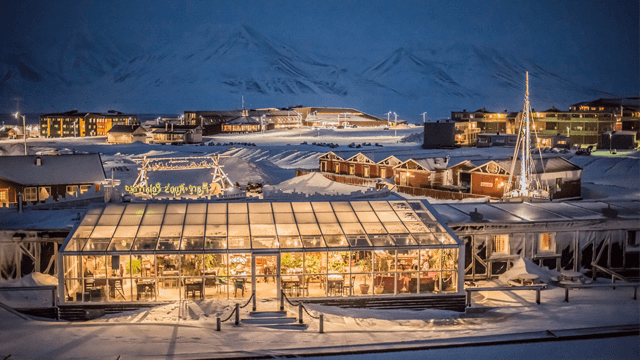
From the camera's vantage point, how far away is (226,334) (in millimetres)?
14133

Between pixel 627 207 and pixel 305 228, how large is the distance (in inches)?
508

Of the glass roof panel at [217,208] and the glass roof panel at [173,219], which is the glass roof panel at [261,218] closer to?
the glass roof panel at [217,208]

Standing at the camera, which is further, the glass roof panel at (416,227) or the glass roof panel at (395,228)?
the glass roof panel at (416,227)

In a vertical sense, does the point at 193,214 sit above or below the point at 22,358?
above

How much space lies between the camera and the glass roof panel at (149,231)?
1762 centimetres

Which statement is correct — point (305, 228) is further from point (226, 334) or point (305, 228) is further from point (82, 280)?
point (82, 280)

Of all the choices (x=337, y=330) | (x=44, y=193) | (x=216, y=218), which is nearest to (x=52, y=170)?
(x=44, y=193)

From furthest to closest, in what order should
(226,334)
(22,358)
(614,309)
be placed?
1. (614,309)
2. (226,334)
3. (22,358)

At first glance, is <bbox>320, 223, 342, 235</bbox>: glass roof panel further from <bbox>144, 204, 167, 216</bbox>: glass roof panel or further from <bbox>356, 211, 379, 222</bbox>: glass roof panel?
<bbox>144, 204, 167, 216</bbox>: glass roof panel

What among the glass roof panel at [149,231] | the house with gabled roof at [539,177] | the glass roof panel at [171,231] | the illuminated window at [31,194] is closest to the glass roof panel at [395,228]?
the glass roof panel at [171,231]

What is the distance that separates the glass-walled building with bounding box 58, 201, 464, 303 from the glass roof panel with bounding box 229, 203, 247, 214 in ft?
2.26

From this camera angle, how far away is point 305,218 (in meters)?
19.2

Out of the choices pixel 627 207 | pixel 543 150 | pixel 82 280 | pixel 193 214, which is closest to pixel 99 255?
pixel 82 280

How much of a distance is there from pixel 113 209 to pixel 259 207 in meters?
4.59
